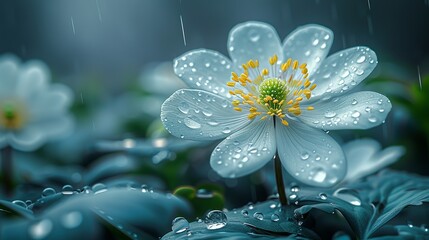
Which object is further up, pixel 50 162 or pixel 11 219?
pixel 11 219

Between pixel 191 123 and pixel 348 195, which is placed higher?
pixel 191 123

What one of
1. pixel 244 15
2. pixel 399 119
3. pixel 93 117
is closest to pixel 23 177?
pixel 93 117

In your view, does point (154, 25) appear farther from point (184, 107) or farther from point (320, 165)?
point (320, 165)

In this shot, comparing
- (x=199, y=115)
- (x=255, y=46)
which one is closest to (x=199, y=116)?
(x=199, y=115)

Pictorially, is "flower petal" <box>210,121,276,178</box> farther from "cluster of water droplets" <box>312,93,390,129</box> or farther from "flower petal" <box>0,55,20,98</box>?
"flower petal" <box>0,55,20,98</box>

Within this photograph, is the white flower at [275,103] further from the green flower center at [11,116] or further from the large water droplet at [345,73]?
the green flower center at [11,116]

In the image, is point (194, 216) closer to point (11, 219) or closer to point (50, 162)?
point (11, 219)
